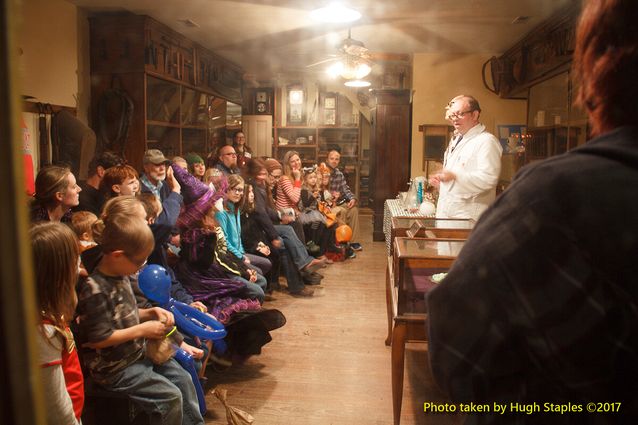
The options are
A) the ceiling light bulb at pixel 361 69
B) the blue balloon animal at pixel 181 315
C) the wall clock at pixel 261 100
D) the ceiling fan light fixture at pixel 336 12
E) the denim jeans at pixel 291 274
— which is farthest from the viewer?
the wall clock at pixel 261 100

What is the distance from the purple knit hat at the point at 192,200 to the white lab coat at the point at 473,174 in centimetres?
145

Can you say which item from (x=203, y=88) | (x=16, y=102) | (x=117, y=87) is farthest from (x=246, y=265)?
(x=203, y=88)

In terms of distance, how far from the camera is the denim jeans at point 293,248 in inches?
170

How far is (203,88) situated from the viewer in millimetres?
6195

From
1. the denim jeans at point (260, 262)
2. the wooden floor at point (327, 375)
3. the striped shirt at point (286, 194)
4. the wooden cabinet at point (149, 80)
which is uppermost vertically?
the wooden cabinet at point (149, 80)

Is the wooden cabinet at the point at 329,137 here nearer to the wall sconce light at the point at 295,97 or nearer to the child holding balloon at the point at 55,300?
the wall sconce light at the point at 295,97

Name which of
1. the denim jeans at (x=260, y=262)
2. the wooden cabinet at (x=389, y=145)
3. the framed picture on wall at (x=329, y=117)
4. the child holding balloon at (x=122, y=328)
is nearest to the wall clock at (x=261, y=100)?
the framed picture on wall at (x=329, y=117)

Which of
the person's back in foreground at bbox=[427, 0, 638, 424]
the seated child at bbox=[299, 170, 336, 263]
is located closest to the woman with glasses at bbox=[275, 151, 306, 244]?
the seated child at bbox=[299, 170, 336, 263]

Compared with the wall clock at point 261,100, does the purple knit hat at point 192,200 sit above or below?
below

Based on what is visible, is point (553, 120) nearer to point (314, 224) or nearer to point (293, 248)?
point (314, 224)

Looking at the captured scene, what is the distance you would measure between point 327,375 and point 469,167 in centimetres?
149

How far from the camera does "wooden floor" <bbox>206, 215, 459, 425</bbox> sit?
2270 millimetres

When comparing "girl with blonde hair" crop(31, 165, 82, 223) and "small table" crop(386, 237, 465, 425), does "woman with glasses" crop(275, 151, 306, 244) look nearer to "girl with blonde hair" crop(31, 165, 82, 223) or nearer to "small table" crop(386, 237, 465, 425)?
"girl with blonde hair" crop(31, 165, 82, 223)

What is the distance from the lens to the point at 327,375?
267 cm
